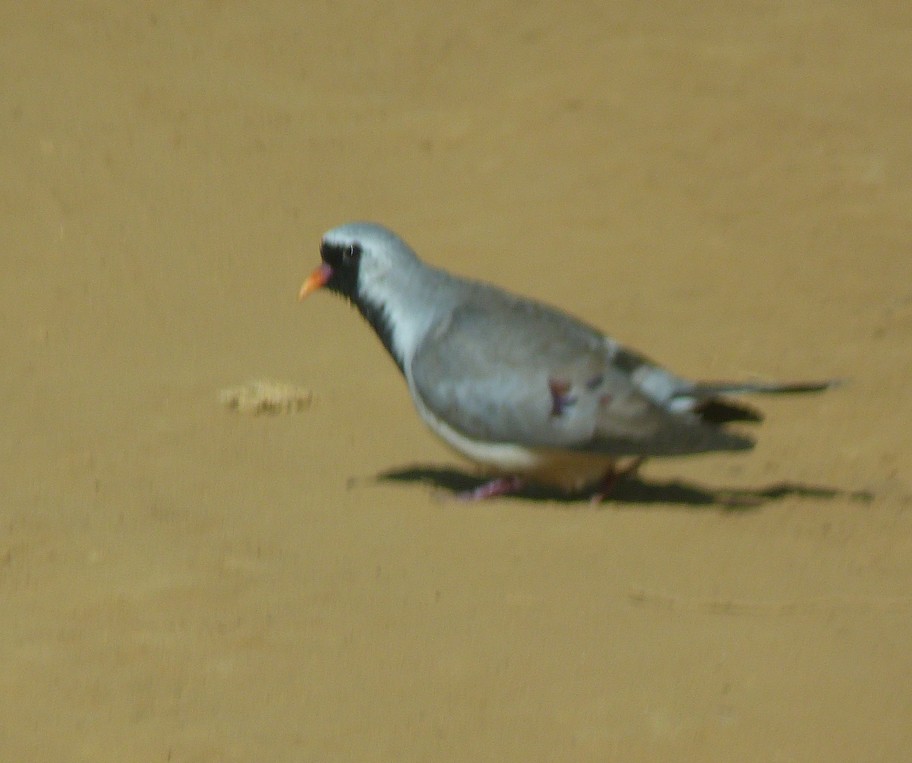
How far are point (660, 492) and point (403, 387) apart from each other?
1.48 meters

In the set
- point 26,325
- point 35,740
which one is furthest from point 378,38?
point 35,740

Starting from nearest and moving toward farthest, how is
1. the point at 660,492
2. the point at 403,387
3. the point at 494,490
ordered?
the point at 494,490 < the point at 660,492 < the point at 403,387

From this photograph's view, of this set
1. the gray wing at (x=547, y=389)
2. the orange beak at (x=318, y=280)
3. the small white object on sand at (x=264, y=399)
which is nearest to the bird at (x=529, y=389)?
the gray wing at (x=547, y=389)

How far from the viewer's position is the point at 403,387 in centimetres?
737

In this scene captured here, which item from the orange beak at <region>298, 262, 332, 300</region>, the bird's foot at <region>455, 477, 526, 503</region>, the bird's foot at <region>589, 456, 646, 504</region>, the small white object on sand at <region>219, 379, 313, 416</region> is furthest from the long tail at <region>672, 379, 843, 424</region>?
the small white object on sand at <region>219, 379, 313, 416</region>

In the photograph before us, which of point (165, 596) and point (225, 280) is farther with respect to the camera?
point (225, 280)

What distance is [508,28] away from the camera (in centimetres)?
1116

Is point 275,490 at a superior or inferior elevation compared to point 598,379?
inferior

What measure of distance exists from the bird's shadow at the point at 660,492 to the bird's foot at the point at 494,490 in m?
0.03

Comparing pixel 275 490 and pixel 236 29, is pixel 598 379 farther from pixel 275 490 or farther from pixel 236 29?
pixel 236 29

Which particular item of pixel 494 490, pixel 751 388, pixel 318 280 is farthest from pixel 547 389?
pixel 318 280

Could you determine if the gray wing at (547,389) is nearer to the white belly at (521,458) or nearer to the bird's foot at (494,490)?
the white belly at (521,458)

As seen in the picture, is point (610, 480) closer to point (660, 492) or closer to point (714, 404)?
point (660, 492)

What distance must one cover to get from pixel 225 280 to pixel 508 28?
350cm
